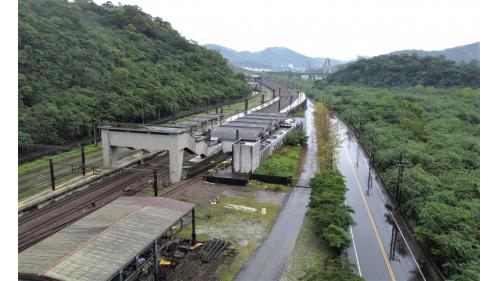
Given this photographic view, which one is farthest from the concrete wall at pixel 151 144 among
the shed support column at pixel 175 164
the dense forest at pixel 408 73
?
the dense forest at pixel 408 73

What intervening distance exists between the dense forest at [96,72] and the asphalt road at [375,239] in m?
32.5

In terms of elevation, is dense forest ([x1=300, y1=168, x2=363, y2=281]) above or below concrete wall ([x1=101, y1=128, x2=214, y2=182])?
below

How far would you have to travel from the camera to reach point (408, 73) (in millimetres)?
127938

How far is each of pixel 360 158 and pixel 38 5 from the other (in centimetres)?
5805

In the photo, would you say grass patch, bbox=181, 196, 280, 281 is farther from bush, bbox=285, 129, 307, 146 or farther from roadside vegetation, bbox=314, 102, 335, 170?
bush, bbox=285, 129, 307, 146

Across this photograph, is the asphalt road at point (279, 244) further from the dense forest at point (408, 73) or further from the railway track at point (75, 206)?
the dense forest at point (408, 73)

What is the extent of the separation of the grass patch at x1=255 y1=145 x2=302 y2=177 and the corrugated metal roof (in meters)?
16.2

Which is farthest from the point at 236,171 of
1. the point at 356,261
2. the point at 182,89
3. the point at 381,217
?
the point at 182,89

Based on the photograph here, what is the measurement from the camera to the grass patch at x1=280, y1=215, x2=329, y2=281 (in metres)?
18.7

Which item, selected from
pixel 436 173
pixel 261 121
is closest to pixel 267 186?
pixel 436 173

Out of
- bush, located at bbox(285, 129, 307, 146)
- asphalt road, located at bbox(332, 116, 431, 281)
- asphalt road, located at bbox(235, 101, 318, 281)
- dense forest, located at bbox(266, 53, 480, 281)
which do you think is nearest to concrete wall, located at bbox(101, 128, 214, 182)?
asphalt road, located at bbox(235, 101, 318, 281)

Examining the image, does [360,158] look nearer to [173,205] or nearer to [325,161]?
[325,161]

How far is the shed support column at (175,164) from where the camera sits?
32.0m

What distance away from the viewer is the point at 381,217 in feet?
88.2
